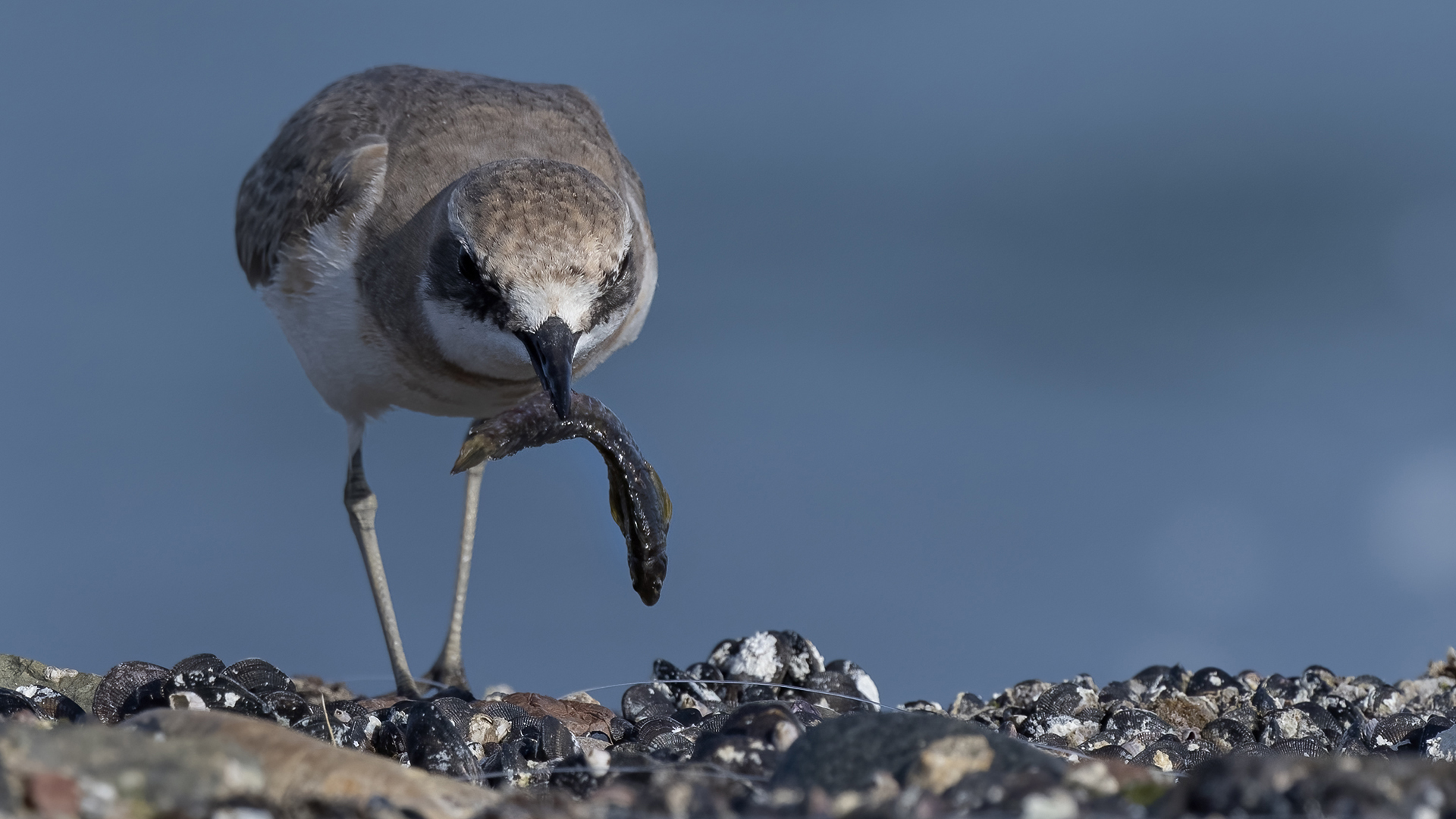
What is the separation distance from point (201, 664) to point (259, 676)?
25 cm

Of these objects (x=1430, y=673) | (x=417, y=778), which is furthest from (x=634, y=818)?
(x=1430, y=673)

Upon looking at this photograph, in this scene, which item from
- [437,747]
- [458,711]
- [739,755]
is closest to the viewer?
[739,755]

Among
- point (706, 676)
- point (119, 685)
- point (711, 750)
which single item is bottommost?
point (711, 750)

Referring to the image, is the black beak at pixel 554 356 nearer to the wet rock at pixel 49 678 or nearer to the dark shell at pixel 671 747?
the dark shell at pixel 671 747

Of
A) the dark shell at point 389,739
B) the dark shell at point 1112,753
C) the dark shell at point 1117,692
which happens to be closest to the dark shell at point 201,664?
the dark shell at point 389,739

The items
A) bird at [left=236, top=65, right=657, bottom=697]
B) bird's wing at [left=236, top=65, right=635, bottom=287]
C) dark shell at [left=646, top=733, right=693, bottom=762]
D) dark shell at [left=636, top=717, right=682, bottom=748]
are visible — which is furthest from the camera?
bird's wing at [left=236, top=65, right=635, bottom=287]

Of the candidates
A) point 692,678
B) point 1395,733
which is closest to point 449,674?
point 692,678

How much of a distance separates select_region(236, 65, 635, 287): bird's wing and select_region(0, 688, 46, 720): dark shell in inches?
100

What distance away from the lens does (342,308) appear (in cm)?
605

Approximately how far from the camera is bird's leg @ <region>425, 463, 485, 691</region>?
25.0 ft

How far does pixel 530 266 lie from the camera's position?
16.1ft

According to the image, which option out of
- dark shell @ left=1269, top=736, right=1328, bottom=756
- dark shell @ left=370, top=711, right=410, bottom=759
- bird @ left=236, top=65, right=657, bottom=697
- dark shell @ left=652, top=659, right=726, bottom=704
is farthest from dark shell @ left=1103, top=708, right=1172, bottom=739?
dark shell @ left=370, top=711, right=410, bottom=759

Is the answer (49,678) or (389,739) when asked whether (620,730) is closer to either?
(389,739)

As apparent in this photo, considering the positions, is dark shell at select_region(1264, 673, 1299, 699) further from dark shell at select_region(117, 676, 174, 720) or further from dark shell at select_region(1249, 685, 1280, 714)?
dark shell at select_region(117, 676, 174, 720)
